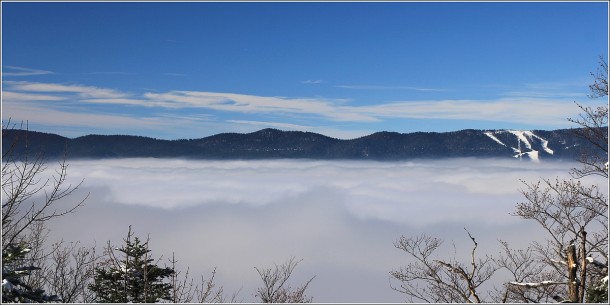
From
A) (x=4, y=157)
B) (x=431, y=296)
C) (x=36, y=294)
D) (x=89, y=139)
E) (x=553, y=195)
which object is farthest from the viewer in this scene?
(x=89, y=139)

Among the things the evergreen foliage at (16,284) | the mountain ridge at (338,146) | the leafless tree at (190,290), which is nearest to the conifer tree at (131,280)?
the leafless tree at (190,290)

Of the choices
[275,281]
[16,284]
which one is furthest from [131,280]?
[16,284]

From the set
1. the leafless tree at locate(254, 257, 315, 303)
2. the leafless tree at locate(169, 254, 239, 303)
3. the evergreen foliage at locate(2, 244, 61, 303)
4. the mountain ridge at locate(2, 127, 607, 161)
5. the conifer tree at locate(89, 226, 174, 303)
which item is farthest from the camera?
the mountain ridge at locate(2, 127, 607, 161)

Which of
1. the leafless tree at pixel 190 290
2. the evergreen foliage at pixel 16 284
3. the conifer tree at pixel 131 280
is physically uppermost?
the evergreen foliage at pixel 16 284

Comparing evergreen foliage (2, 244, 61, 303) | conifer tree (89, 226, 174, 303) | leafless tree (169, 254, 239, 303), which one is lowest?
conifer tree (89, 226, 174, 303)

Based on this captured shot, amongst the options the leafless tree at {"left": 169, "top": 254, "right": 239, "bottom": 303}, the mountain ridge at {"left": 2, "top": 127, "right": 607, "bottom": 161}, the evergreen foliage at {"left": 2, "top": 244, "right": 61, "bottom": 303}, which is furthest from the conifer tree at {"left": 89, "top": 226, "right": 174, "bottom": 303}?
the mountain ridge at {"left": 2, "top": 127, "right": 607, "bottom": 161}

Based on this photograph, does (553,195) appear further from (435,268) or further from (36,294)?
(36,294)

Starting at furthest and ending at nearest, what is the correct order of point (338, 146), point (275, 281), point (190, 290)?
point (338, 146) < point (275, 281) < point (190, 290)

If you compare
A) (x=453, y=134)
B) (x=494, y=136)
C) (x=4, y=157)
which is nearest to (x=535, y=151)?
(x=494, y=136)

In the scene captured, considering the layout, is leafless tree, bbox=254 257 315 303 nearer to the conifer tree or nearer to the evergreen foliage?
the conifer tree

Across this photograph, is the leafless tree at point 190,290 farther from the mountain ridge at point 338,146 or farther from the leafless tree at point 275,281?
the mountain ridge at point 338,146

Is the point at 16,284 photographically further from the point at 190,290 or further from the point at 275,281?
the point at 275,281
